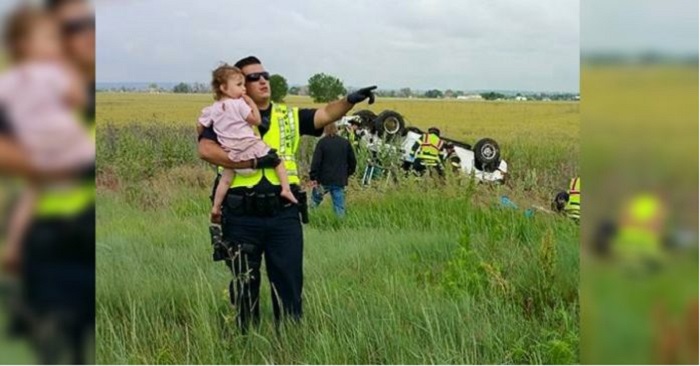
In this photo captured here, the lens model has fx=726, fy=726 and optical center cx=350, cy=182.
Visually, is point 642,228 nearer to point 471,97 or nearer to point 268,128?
point 471,97

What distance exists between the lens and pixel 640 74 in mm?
2250

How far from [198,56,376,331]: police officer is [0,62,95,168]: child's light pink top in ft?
3.78

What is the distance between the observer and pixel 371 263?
3682 mm

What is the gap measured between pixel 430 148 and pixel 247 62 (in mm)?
1176

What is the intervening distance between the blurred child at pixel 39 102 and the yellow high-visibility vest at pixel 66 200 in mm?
23

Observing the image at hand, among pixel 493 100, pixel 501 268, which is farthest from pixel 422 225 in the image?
pixel 493 100

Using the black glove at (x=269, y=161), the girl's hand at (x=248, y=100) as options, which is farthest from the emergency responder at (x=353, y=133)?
the girl's hand at (x=248, y=100)

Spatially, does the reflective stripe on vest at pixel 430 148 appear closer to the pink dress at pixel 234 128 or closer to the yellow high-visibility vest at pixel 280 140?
the yellow high-visibility vest at pixel 280 140

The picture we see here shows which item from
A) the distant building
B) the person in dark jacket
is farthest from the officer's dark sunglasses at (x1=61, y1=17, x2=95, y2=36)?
the distant building

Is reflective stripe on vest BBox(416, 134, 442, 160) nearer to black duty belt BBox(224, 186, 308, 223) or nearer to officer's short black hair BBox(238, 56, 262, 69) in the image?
black duty belt BBox(224, 186, 308, 223)

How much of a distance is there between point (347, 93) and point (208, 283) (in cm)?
112

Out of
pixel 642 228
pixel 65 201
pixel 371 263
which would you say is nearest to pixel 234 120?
pixel 371 263

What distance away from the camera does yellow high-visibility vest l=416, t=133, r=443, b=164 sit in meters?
3.84

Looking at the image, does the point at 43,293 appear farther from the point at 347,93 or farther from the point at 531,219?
the point at 531,219
